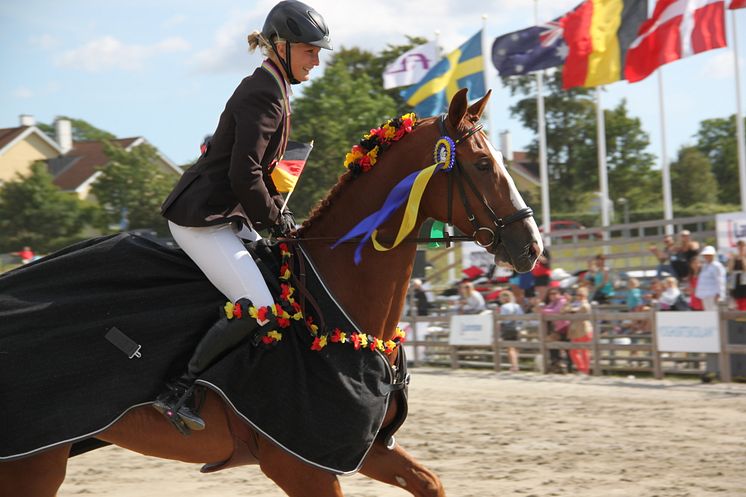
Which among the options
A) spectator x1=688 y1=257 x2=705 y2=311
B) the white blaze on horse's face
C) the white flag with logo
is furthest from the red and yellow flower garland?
the white flag with logo

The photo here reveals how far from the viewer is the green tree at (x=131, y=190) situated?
46.4 metres

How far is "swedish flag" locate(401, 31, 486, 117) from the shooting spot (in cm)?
2431

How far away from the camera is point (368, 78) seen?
54.1 meters

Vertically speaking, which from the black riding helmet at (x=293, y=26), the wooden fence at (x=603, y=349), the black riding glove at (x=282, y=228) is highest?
the black riding helmet at (x=293, y=26)

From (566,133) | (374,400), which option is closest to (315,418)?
(374,400)

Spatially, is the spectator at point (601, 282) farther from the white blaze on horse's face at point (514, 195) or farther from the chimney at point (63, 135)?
the chimney at point (63, 135)

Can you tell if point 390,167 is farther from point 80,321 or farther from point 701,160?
point 701,160

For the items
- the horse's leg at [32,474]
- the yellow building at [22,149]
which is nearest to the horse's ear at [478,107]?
the horse's leg at [32,474]

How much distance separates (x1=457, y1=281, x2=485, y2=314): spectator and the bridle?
13242 mm

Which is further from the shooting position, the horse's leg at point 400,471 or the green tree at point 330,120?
the green tree at point 330,120

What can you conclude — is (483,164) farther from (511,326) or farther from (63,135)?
(63,135)

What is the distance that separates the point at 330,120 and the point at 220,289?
4362 cm

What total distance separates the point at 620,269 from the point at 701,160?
37.6 m

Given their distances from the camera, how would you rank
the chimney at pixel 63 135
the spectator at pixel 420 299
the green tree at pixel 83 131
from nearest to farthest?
the spectator at pixel 420 299 → the chimney at pixel 63 135 → the green tree at pixel 83 131
